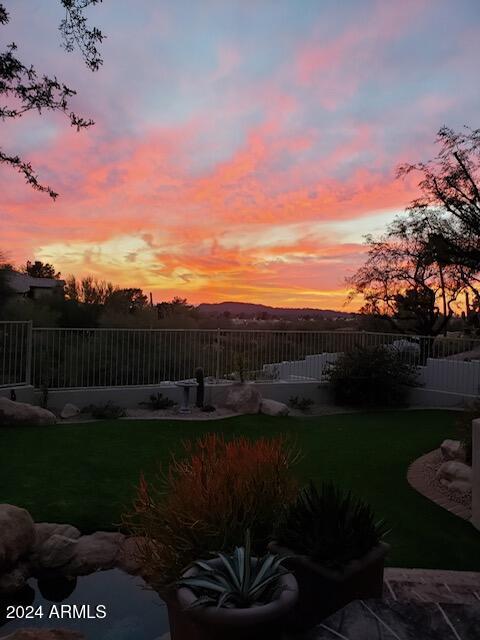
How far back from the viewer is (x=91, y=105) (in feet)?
30.0

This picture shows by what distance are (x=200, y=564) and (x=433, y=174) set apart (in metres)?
23.8

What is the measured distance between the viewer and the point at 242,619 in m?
2.31

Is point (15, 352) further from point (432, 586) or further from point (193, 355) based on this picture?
point (432, 586)

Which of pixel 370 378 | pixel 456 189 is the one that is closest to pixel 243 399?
pixel 370 378

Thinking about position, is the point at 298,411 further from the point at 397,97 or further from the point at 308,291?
the point at 308,291

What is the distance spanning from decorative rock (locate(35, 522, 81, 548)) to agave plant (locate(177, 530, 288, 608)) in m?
2.94

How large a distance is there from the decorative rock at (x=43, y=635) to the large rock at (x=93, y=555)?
1206mm

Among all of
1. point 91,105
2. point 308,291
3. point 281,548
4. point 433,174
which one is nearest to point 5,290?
point 308,291

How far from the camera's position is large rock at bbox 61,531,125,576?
4.89m

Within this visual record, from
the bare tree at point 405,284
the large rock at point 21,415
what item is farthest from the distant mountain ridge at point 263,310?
the large rock at point 21,415

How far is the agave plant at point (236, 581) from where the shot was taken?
246cm

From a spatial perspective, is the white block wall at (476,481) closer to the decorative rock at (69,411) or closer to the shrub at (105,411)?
the shrub at (105,411)

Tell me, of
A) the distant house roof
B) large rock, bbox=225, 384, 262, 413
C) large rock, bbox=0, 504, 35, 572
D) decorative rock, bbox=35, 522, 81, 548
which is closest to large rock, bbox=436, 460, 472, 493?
decorative rock, bbox=35, 522, 81, 548

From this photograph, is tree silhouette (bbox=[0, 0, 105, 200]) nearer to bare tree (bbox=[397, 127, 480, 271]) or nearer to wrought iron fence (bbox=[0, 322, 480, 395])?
wrought iron fence (bbox=[0, 322, 480, 395])
